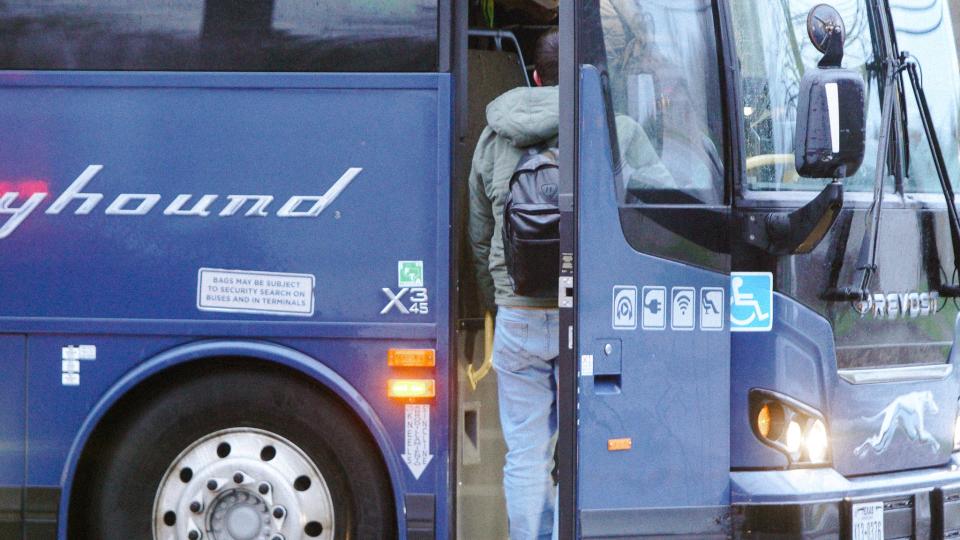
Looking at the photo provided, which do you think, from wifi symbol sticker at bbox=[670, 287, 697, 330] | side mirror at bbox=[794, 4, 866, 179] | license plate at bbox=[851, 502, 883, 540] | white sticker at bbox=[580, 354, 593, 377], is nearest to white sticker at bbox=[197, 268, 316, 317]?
white sticker at bbox=[580, 354, 593, 377]

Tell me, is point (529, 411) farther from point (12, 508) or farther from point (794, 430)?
point (12, 508)

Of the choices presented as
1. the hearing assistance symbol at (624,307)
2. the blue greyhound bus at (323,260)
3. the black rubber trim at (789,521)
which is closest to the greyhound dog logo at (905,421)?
the blue greyhound bus at (323,260)

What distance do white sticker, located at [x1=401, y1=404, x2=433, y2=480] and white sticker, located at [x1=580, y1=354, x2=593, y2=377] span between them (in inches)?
26.9

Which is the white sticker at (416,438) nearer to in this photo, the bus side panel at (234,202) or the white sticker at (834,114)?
the bus side panel at (234,202)

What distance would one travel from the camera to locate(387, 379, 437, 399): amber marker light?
13.9 ft

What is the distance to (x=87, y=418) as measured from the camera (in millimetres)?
4234

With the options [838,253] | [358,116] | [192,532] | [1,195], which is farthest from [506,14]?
[192,532]

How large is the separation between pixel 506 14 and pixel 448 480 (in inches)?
91.0

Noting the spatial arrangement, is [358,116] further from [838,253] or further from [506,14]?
[838,253]

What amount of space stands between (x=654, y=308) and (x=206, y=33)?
6.61 feet

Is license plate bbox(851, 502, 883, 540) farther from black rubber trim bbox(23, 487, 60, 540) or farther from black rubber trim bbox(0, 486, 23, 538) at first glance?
black rubber trim bbox(0, 486, 23, 538)

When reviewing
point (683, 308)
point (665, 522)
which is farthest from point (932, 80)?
point (665, 522)

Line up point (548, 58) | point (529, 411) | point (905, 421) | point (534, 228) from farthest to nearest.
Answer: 1. point (548, 58)
2. point (529, 411)
3. point (905, 421)
4. point (534, 228)

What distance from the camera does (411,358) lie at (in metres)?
4.22
